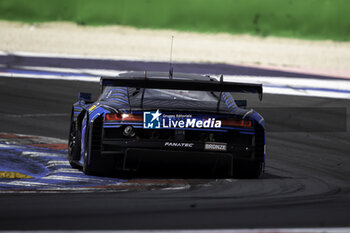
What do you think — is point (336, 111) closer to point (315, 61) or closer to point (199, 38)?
point (315, 61)

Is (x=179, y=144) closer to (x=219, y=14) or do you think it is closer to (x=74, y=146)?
(x=74, y=146)

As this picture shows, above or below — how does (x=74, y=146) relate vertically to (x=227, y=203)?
above

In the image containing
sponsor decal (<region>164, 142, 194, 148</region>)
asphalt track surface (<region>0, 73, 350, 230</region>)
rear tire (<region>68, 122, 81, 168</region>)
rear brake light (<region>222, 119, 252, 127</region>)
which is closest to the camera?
asphalt track surface (<region>0, 73, 350, 230</region>)

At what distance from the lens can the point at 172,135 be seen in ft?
24.0

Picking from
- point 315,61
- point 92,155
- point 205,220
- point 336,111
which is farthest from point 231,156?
point 315,61

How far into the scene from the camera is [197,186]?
730cm

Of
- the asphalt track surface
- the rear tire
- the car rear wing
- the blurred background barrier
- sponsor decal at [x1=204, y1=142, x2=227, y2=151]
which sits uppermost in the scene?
the blurred background barrier

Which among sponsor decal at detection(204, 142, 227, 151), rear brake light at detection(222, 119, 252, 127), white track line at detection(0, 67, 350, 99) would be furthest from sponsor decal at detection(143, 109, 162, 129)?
white track line at detection(0, 67, 350, 99)

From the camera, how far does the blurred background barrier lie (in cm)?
3175

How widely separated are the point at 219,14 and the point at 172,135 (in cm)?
2518

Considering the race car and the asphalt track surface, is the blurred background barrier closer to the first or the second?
the asphalt track surface

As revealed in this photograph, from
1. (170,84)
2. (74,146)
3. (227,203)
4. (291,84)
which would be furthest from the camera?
(291,84)

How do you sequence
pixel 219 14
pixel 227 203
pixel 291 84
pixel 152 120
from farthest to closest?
pixel 219 14
pixel 291 84
pixel 152 120
pixel 227 203

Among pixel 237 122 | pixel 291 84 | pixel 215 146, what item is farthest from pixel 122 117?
pixel 291 84
